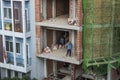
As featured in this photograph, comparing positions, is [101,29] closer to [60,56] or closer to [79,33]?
[79,33]

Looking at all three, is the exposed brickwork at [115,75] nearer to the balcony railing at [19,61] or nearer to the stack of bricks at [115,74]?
the stack of bricks at [115,74]

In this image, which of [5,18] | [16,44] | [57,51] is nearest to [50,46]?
[57,51]

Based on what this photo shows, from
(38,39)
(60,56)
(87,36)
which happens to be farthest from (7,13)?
(87,36)

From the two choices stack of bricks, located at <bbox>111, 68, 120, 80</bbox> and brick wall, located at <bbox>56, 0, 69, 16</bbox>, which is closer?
stack of bricks, located at <bbox>111, 68, 120, 80</bbox>

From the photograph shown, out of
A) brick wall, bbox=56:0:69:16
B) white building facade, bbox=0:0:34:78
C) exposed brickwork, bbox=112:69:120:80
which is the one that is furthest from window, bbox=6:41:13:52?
exposed brickwork, bbox=112:69:120:80

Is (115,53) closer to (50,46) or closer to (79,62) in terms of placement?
(79,62)

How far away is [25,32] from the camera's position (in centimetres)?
1780

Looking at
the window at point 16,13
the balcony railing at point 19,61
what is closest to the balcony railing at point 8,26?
the window at point 16,13

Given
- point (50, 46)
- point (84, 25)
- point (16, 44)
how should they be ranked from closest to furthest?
1. point (84, 25)
2. point (16, 44)
3. point (50, 46)

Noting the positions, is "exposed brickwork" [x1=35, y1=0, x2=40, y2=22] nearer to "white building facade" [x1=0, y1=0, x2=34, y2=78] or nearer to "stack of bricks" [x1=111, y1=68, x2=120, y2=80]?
"white building facade" [x1=0, y1=0, x2=34, y2=78]

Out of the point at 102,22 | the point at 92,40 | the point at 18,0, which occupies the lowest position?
the point at 92,40

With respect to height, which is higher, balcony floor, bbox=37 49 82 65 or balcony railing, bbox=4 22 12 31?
balcony railing, bbox=4 22 12 31

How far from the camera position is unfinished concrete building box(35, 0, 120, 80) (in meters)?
16.8

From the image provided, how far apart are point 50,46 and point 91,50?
3.83 metres
